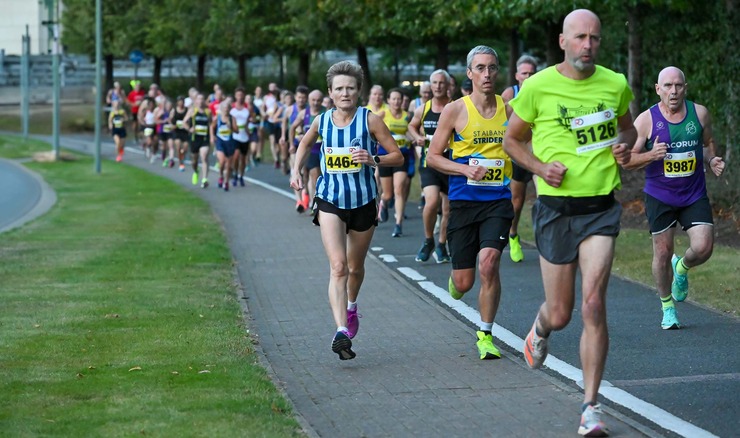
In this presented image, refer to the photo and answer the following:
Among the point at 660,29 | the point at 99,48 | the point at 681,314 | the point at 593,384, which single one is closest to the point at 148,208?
the point at 660,29

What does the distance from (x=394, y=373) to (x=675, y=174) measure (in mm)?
2901

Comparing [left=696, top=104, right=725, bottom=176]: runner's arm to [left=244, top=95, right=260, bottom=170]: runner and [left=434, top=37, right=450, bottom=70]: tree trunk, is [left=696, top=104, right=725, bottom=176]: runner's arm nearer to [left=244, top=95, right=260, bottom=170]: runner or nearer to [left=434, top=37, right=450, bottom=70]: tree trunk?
[left=244, top=95, right=260, bottom=170]: runner

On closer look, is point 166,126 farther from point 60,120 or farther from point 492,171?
point 492,171

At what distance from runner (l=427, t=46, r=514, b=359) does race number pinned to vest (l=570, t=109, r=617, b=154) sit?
2.37 meters

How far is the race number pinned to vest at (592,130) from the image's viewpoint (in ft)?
22.2

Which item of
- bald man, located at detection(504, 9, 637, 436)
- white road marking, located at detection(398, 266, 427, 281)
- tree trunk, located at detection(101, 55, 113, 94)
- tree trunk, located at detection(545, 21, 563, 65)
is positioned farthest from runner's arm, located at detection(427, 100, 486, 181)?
tree trunk, located at detection(101, 55, 113, 94)

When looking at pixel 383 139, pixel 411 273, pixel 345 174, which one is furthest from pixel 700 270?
pixel 345 174

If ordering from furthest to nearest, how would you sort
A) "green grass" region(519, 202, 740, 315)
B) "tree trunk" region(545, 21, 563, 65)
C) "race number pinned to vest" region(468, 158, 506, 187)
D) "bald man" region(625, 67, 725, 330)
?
"tree trunk" region(545, 21, 563, 65) → "green grass" region(519, 202, 740, 315) → "bald man" region(625, 67, 725, 330) → "race number pinned to vest" region(468, 158, 506, 187)

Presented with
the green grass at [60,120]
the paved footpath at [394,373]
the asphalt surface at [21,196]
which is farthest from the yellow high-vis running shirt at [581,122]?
the green grass at [60,120]

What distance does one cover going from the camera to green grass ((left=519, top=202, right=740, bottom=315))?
11.8 meters

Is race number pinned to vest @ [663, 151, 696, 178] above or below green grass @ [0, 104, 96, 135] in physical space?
above

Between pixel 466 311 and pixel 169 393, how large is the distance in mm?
3928

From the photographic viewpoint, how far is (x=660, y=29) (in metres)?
23.1

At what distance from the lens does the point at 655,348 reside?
9305 mm
